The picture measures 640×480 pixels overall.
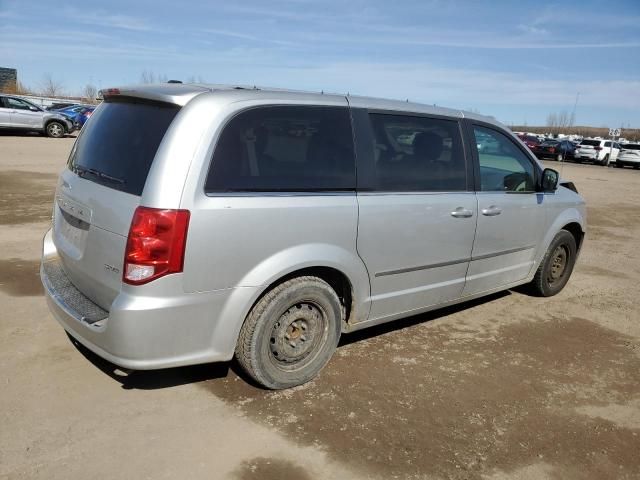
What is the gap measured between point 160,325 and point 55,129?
2471cm

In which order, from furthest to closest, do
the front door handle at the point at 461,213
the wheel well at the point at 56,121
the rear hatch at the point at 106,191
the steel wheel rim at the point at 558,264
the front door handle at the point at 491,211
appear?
the wheel well at the point at 56,121 < the steel wheel rim at the point at 558,264 < the front door handle at the point at 491,211 < the front door handle at the point at 461,213 < the rear hatch at the point at 106,191

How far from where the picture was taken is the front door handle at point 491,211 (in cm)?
440

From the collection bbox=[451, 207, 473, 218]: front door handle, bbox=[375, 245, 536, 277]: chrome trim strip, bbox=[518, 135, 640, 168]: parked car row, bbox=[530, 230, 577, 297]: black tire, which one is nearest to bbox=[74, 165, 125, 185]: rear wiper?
bbox=[375, 245, 536, 277]: chrome trim strip

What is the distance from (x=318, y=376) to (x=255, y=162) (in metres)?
1.54

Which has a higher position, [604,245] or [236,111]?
[236,111]

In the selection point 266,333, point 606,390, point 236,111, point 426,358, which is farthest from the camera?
point 426,358

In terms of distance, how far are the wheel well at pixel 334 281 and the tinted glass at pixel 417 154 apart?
0.66 metres

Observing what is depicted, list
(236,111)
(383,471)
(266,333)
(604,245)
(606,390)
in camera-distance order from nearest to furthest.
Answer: (383,471), (236,111), (266,333), (606,390), (604,245)

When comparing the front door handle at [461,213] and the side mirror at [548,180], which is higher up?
the side mirror at [548,180]

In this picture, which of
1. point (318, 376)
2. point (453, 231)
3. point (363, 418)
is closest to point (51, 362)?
point (318, 376)

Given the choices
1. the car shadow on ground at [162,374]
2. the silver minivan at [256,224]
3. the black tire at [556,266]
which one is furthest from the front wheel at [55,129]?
the black tire at [556,266]

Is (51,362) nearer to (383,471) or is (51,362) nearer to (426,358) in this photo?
(383,471)

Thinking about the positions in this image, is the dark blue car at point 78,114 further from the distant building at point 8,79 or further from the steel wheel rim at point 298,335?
the distant building at point 8,79

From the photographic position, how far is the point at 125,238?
283 centimetres
